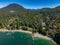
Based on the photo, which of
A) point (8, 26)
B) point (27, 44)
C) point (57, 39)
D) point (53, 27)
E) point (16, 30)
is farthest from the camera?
point (8, 26)

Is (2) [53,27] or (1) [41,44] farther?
(2) [53,27]

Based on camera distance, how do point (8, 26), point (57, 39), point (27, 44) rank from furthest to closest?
point (8, 26) → point (57, 39) → point (27, 44)

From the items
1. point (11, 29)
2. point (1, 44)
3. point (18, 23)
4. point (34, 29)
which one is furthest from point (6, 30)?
point (1, 44)

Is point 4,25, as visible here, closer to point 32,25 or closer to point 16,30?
point 16,30

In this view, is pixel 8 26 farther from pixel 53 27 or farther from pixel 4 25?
pixel 53 27

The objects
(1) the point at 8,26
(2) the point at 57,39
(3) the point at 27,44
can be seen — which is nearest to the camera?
(3) the point at 27,44

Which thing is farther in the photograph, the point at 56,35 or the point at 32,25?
the point at 32,25

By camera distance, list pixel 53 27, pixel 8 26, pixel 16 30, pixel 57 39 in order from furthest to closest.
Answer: pixel 8 26, pixel 16 30, pixel 53 27, pixel 57 39

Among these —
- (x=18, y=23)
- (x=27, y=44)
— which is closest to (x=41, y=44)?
(x=27, y=44)

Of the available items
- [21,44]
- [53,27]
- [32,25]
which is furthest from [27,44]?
[32,25]
